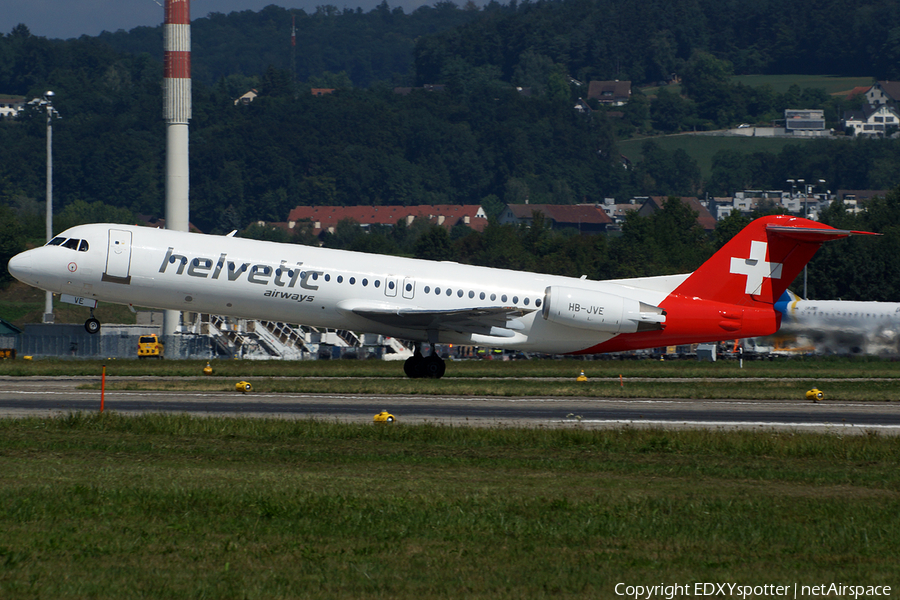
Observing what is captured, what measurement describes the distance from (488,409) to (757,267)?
12.9 metres

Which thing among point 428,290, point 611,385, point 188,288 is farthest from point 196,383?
point 611,385

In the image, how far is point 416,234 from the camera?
185125 millimetres

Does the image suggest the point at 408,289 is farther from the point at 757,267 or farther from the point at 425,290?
the point at 757,267

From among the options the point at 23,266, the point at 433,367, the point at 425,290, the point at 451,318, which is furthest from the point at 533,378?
the point at 23,266

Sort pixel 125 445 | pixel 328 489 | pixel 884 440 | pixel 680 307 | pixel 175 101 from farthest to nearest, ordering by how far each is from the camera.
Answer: pixel 175 101 < pixel 680 307 < pixel 884 440 < pixel 125 445 < pixel 328 489

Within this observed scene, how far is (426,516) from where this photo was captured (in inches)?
585

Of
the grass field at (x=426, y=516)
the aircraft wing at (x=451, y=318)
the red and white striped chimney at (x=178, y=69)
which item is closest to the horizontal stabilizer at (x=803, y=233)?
the aircraft wing at (x=451, y=318)

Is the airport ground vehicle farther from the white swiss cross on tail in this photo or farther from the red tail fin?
the white swiss cross on tail

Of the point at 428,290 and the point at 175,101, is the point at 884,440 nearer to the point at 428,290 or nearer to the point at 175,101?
the point at 428,290

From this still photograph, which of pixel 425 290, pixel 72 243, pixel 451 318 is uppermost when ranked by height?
pixel 72 243

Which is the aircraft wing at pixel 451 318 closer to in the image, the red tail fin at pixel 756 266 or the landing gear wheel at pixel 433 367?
the landing gear wheel at pixel 433 367

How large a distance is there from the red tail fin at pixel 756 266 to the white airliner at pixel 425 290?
0.11 feet

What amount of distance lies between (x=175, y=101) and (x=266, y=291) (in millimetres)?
54180

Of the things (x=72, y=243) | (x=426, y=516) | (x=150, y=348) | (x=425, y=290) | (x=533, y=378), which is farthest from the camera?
(x=150, y=348)
